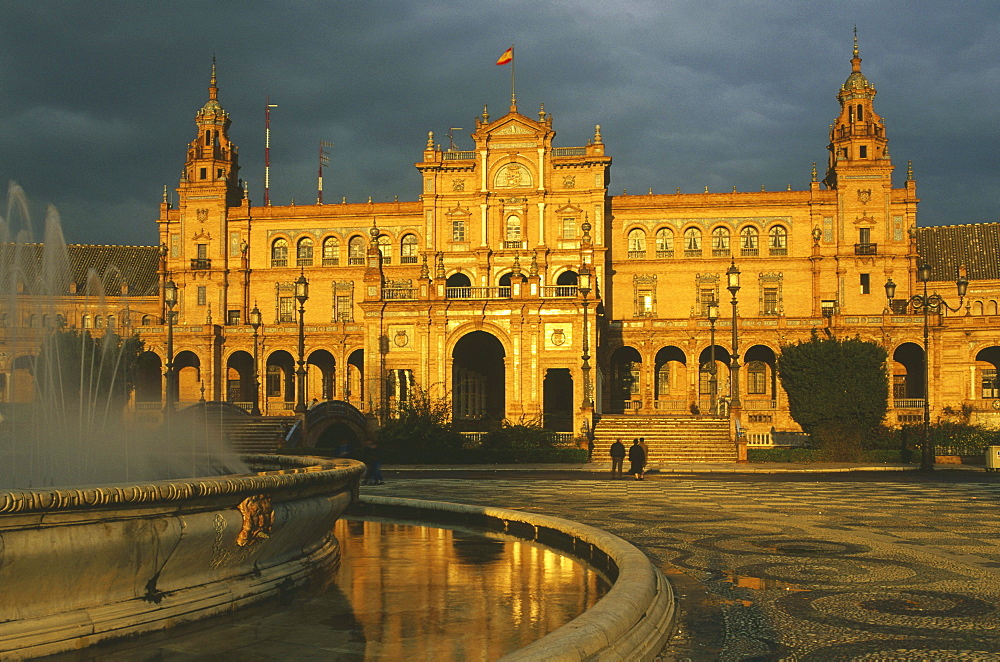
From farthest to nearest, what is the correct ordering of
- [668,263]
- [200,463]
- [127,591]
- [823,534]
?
[668,263]
[200,463]
[823,534]
[127,591]

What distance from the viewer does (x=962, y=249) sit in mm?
75812

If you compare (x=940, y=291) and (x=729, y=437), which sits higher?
(x=940, y=291)

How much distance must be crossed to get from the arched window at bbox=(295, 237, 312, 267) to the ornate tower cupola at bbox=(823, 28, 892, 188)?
38.3 m

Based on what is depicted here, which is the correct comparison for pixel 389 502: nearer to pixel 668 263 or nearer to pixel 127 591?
pixel 127 591

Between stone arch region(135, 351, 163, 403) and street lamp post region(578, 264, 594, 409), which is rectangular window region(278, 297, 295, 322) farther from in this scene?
street lamp post region(578, 264, 594, 409)

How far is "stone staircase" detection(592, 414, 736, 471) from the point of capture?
4053cm

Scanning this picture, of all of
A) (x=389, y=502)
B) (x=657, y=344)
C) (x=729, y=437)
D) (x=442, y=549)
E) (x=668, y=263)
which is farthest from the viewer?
(x=668, y=263)

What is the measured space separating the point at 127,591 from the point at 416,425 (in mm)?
32660

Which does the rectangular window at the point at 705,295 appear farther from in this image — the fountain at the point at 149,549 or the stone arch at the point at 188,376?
the fountain at the point at 149,549

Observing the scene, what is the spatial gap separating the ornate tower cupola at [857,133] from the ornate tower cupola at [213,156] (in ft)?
145

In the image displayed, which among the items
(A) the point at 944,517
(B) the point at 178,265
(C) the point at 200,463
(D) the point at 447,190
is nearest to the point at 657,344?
(D) the point at 447,190

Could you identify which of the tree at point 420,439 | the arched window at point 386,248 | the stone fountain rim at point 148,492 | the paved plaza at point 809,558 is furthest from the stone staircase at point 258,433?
the stone fountain rim at point 148,492

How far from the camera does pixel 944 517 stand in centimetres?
1747

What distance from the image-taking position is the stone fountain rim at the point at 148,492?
20.8 ft
